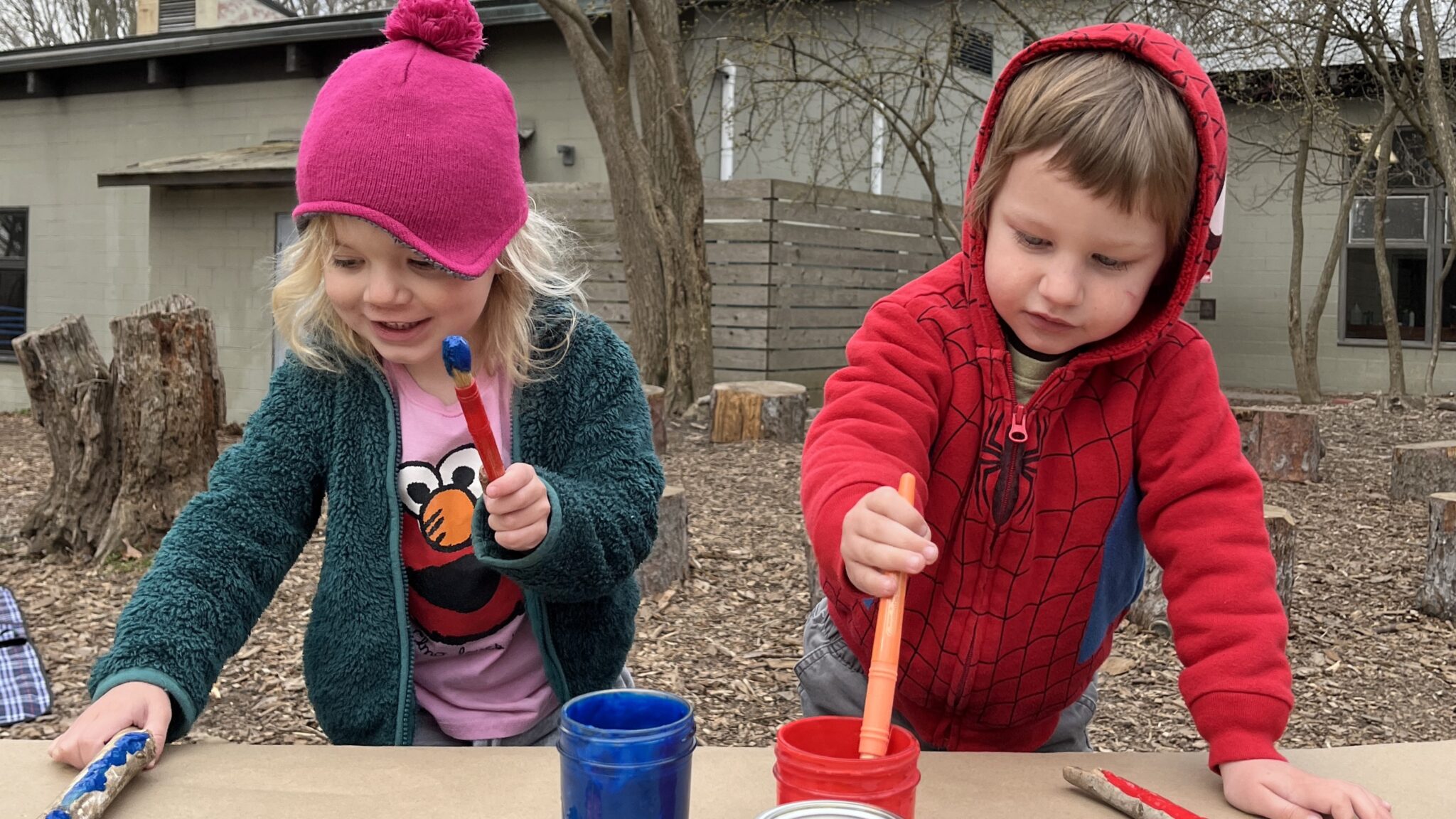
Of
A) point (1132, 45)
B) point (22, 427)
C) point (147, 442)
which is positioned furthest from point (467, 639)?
point (22, 427)

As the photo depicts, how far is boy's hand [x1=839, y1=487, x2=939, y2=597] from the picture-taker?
1.06 metres

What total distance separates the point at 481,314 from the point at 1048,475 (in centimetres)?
81

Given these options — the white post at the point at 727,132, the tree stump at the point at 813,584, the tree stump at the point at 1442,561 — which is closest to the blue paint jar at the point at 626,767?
the tree stump at the point at 813,584

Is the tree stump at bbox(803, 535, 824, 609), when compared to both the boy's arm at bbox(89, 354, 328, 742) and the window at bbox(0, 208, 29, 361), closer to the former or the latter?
the boy's arm at bbox(89, 354, 328, 742)

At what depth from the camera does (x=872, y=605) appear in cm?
158

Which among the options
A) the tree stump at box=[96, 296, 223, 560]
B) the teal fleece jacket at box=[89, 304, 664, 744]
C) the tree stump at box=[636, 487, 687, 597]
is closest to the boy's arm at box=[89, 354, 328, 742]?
the teal fleece jacket at box=[89, 304, 664, 744]

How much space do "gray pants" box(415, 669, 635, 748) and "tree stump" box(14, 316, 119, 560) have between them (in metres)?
3.41

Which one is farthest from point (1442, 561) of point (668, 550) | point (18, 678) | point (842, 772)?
point (18, 678)

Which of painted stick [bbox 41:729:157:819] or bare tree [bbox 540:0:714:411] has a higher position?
bare tree [bbox 540:0:714:411]

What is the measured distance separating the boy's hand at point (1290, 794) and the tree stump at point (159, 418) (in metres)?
4.07

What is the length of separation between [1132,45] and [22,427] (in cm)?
1097

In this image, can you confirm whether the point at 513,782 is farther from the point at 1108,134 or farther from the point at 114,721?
the point at 1108,134

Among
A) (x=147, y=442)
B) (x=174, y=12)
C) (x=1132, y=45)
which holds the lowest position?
(x=147, y=442)

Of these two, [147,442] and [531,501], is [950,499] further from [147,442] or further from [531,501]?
[147,442]
